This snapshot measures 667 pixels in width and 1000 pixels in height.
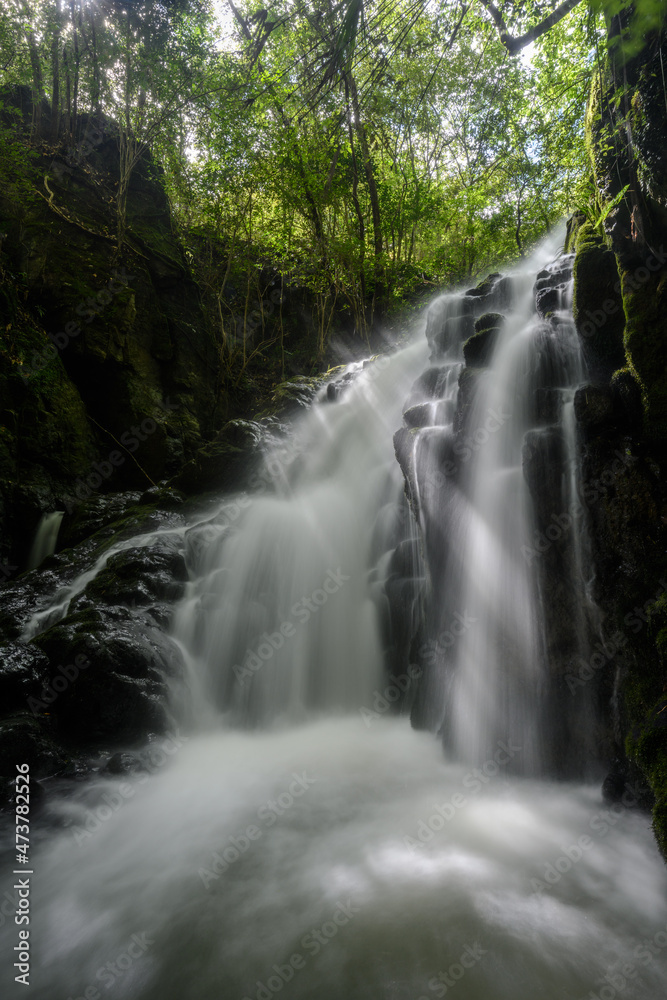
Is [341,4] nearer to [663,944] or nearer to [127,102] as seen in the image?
[663,944]

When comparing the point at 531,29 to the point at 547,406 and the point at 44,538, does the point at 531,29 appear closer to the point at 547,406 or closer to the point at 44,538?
the point at 547,406

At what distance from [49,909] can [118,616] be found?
296cm

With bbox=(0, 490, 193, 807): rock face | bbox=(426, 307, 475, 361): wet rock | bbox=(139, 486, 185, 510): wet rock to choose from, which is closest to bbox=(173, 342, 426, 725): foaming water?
bbox=(0, 490, 193, 807): rock face

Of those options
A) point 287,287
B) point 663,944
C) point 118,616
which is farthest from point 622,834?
point 287,287

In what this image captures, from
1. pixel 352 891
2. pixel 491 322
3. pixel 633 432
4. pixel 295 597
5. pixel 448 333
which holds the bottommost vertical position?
pixel 352 891

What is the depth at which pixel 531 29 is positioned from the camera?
4371mm

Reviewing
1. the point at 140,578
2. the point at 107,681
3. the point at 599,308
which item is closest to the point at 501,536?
the point at 599,308

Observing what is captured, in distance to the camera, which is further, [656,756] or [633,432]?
[633,432]

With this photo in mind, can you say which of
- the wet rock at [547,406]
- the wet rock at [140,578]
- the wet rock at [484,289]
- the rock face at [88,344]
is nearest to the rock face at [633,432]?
the wet rock at [547,406]

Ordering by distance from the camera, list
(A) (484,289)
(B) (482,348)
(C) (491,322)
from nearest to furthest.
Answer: (B) (482,348)
(C) (491,322)
(A) (484,289)

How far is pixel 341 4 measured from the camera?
1481mm

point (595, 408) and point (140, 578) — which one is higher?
point (595, 408)

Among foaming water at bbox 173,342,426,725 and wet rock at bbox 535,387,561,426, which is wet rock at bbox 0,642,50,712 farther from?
wet rock at bbox 535,387,561,426

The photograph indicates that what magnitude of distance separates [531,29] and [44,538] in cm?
893
